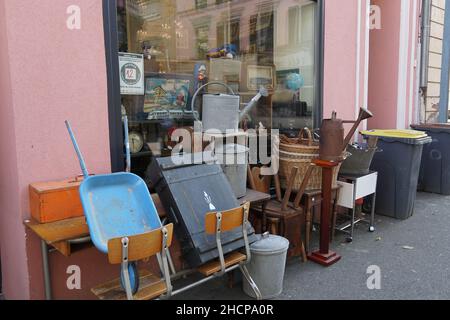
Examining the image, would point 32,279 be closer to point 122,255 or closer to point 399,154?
point 122,255

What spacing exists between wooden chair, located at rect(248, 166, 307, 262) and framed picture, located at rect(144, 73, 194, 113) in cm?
89

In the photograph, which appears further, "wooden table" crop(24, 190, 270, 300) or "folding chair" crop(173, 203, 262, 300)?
"folding chair" crop(173, 203, 262, 300)

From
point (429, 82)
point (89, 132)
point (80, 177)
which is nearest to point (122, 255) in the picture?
point (80, 177)

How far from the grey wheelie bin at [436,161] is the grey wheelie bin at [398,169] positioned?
3.58 ft

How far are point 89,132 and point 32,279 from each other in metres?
0.99

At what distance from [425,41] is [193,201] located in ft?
17.4

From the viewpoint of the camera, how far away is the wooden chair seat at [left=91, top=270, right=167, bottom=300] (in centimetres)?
209

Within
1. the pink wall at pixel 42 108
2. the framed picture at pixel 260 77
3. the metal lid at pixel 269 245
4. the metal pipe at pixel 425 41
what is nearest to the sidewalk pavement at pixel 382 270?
the metal lid at pixel 269 245

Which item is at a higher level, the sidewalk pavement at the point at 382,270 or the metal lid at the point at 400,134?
the metal lid at the point at 400,134

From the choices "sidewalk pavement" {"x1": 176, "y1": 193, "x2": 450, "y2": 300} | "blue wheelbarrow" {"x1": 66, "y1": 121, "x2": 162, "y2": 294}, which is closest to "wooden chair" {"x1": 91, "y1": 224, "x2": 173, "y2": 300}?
"blue wheelbarrow" {"x1": 66, "y1": 121, "x2": 162, "y2": 294}

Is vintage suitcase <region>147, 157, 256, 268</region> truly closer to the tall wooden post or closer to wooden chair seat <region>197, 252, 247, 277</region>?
wooden chair seat <region>197, 252, 247, 277</region>

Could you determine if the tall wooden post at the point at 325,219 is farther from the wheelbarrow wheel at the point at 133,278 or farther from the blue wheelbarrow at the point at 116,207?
the wheelbarrow wheel at the point at 133,278

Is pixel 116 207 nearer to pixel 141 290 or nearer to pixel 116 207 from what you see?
pixel 116 207

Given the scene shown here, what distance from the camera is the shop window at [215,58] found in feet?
10.3
